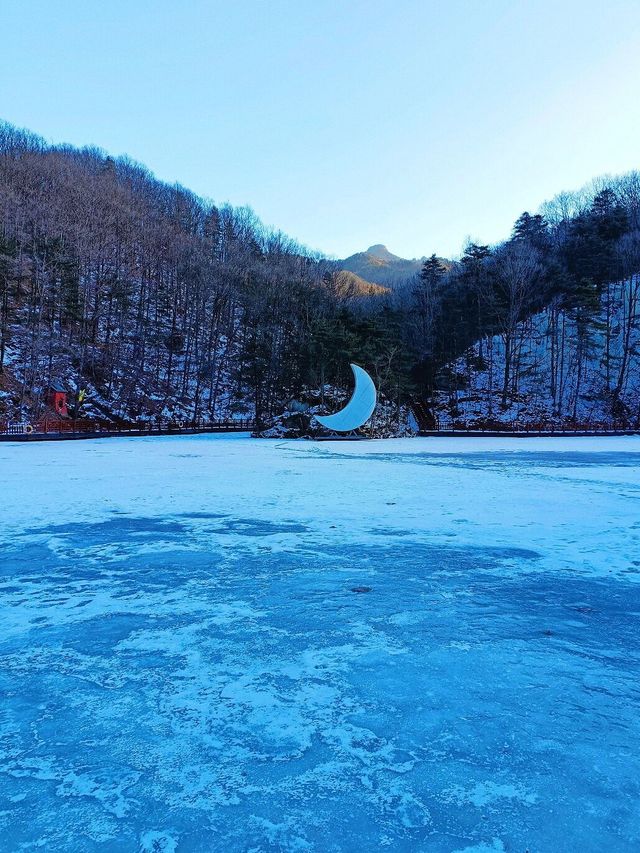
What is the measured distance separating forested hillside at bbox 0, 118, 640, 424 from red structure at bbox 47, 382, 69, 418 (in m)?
0.72

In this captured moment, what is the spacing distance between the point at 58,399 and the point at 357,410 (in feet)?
57.4

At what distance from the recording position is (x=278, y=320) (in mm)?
46062

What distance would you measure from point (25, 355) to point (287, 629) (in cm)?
3745

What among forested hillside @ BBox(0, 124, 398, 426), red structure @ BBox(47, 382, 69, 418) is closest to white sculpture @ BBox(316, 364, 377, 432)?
forested hillside @ BBox(0, 124, 398, 426)

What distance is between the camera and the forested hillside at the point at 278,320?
3509 centimetres

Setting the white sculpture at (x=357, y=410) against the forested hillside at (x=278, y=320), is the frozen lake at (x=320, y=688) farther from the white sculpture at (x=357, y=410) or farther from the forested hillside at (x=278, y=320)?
the forested hillside at (x=278, y=320)

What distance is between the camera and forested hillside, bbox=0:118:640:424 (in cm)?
3509

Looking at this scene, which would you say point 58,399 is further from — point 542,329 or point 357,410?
point 542,329

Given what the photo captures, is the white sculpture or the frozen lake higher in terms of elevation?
the white sculpture

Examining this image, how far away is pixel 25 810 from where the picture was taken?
182 centimetres

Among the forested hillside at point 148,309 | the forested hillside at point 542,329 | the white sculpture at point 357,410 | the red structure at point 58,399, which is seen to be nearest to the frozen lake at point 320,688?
the white sculpture at point 357,410

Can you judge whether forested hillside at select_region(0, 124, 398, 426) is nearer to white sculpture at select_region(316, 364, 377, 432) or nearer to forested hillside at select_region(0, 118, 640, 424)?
forested hillside at select_region(0, 118, 640, 424)

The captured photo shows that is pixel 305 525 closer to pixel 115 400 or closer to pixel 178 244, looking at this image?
pixel 115 400

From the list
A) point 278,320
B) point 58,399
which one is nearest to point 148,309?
point 278,320
